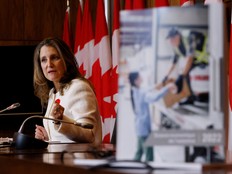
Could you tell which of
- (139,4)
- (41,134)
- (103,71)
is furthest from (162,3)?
(41,134)

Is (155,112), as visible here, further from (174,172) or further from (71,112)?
(71,112)

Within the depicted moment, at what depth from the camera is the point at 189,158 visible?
48.7 inches

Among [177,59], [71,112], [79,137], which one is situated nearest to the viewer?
[177,59]

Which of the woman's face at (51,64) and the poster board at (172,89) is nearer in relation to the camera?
the poster board at (172,89)

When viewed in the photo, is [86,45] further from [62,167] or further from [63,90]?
[62,167]

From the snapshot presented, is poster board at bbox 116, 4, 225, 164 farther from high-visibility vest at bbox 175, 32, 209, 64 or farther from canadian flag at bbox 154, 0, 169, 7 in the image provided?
canadian flag at bbox 154, 0, 169, 7

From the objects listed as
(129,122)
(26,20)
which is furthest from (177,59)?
(26,20)

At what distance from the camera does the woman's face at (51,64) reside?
10.7 feet

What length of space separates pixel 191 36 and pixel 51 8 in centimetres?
456

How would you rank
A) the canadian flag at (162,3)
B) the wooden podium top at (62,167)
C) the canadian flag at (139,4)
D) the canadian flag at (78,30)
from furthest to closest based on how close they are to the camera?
the canadian flag at (78,30) < the canadian flag at (139,4) < the canadian flag at (162,3) < the wooden podium top at (62,167)

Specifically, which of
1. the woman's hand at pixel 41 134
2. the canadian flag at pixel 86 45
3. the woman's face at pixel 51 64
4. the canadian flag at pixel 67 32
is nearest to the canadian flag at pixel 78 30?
the canadian flag at pixel 86 45

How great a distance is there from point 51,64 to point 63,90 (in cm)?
17

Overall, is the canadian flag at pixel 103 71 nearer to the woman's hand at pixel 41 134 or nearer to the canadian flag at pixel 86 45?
the canadian flag at pixel 86 45

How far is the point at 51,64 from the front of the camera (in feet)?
10.8
